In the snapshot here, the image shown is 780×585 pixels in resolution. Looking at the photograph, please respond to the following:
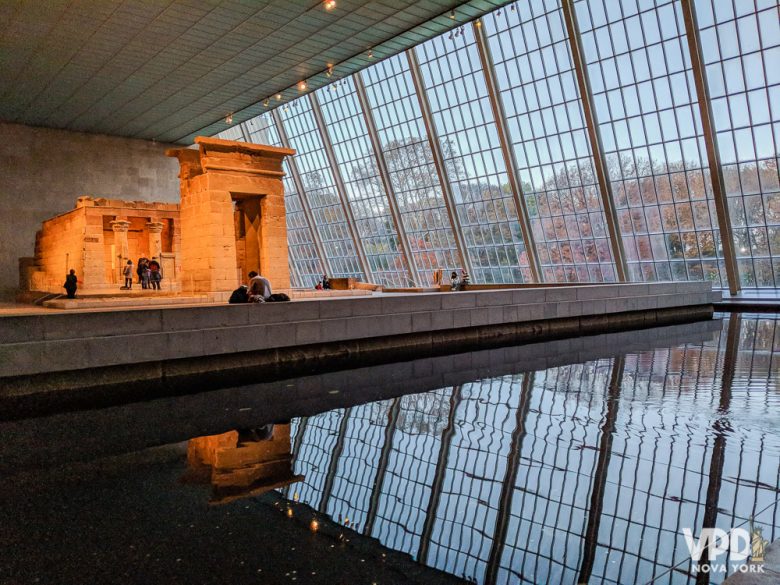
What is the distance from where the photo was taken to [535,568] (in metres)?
3.43

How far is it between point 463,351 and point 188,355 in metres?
5.56

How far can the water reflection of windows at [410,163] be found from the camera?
1210 inches

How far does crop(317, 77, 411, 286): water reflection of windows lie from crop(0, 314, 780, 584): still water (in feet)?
87.6

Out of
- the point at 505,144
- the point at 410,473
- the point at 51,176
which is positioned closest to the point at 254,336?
the point at 410,473

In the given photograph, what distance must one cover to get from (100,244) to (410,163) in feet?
51.1

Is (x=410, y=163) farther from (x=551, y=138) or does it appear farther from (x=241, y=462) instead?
(x=241, y=462)

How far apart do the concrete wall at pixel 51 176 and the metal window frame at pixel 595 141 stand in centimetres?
2785

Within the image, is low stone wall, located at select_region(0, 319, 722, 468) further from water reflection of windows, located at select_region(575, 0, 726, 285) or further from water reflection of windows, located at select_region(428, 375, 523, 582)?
water reflection of windows, located at select_region(575, 0, 726, 285)

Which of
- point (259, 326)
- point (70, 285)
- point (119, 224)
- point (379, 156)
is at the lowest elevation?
point (259, 326)

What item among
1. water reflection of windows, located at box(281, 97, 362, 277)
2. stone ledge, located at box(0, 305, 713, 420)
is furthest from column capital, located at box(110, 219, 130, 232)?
stone ledge, located at box(0, 305, 713, 420)

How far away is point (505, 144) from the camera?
88.6 ft

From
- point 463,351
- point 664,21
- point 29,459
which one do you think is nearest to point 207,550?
point 29,459

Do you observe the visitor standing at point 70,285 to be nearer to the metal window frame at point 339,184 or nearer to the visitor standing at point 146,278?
the visitor standing at point 146,278

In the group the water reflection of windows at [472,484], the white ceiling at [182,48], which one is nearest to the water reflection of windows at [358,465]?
the water reflection of windows at [472,484]
